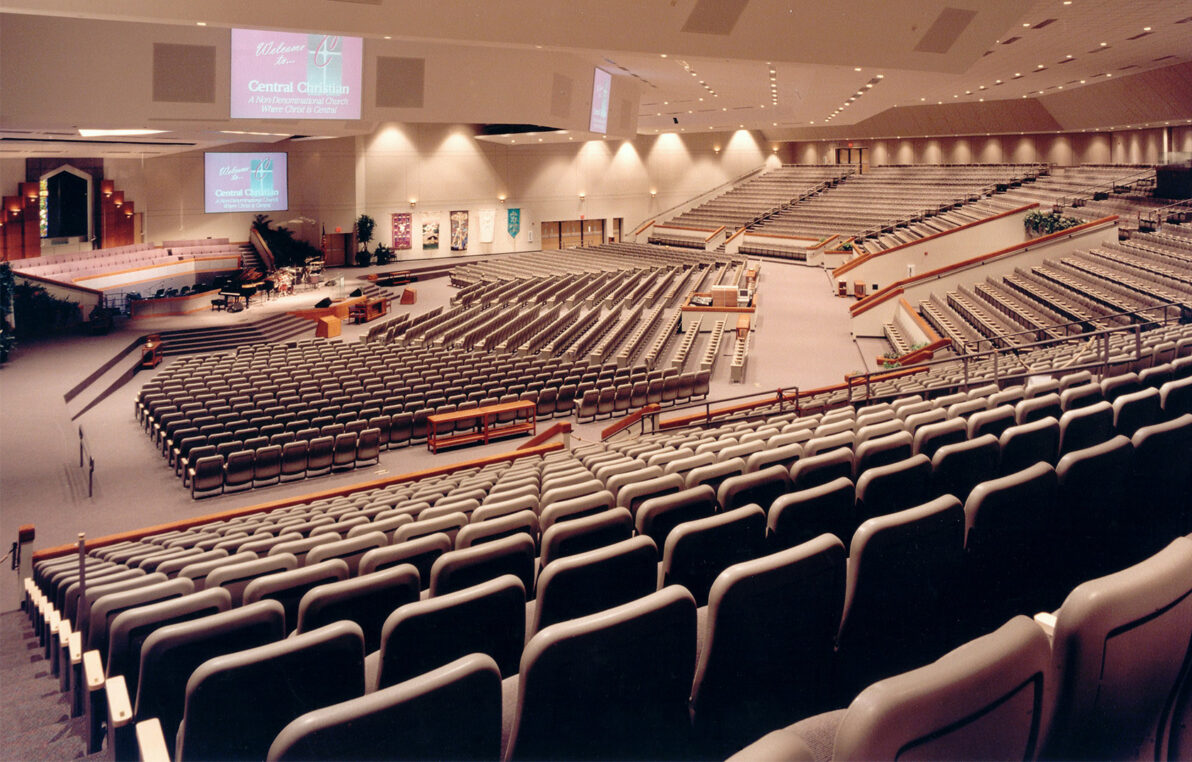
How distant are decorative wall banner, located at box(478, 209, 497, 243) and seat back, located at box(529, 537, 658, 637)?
32464 mm

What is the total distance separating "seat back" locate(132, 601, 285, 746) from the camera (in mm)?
2365

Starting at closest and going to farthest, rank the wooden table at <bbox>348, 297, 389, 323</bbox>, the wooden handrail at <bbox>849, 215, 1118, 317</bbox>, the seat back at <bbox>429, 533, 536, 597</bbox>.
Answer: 1. the seat back at <bbox>429, 533, 536, 597</bbox>
2. the wooden handrail at <bbox>849, 215, 1118, 317</bbox>
3. the wooden table at <bbox>348, 297, 389, 323</bbox>

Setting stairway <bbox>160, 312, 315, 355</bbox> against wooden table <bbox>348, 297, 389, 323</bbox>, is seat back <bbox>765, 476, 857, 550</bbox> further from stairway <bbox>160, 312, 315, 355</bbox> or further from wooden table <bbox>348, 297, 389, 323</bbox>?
wooden table <bbox>348, 297, 389, 323</bbox>

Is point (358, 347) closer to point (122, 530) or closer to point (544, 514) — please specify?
point (122, 530)

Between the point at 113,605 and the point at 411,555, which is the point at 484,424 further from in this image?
the point at 113,605

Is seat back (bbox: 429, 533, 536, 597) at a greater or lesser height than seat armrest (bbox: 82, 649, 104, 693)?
greater

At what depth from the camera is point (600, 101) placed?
58.3 ft

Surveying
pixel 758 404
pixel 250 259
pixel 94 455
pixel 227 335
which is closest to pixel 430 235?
pixel 250 259

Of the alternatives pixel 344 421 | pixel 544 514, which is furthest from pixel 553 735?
pixel 344 421

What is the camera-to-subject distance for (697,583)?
101 inches

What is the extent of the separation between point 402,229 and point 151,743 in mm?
31717

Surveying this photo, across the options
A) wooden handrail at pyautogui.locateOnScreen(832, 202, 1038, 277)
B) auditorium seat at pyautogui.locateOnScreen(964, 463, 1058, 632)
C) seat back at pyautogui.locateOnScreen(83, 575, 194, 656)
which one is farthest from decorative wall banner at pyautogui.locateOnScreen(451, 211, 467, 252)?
auditorium seat at pyautogui.locateOnScreen(964, 463, 1058, 632)

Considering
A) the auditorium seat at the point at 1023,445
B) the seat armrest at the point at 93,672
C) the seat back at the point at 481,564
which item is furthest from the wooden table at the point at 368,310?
the auditorium seat at the point at 1023,445

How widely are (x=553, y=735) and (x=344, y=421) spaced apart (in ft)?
33.0
